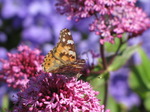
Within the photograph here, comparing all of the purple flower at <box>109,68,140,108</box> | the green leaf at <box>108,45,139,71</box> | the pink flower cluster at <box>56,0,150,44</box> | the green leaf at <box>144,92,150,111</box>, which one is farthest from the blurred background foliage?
the pink flower cluster at <box>56,0,150,44</box>

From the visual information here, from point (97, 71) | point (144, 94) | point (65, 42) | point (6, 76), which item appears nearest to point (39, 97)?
point (65, 42)

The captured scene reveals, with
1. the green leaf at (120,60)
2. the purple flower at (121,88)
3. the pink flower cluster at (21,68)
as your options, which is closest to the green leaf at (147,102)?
the green leaf at (120,60)

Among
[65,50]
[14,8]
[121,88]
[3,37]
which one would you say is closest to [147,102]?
[121,88]

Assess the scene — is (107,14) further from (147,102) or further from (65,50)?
(147,102)

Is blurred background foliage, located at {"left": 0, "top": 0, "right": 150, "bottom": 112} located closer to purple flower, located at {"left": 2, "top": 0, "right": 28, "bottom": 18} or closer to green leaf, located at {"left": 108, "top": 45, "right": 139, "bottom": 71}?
purple flower, located at {"left": 2, "top": 0, "right": 28, "bottom": 18}

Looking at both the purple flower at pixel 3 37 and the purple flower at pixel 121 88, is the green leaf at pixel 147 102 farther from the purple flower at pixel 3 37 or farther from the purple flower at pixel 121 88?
A: the purple flower at pixel 3 37
